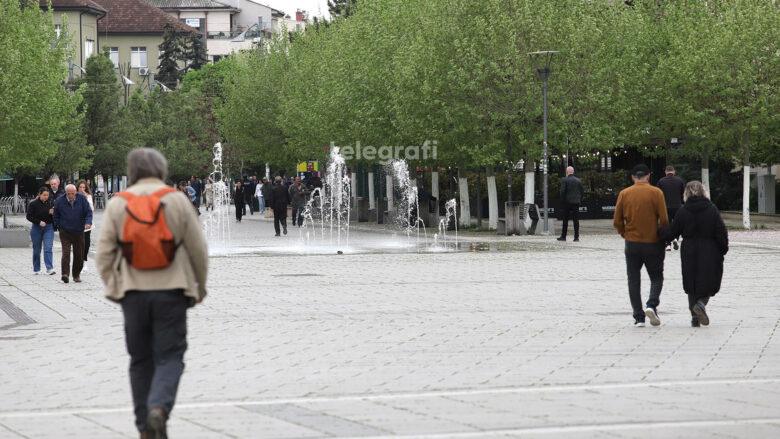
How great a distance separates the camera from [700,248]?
12867mm

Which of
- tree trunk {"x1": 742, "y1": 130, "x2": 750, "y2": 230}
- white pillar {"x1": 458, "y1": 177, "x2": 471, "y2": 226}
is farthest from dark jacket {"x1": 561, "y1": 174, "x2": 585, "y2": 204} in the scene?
white pillar {"x1": 458, "y1": 177, "x2": 471, "y2": 226}

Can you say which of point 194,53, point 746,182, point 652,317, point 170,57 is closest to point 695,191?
point 652,317

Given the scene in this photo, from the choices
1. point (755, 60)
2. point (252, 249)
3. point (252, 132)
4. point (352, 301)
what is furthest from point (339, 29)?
point (352, 301)

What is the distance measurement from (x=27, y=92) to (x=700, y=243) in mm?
31392

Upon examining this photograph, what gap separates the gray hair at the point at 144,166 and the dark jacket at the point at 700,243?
7.16 m

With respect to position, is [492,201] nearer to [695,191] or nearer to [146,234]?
[695,191]

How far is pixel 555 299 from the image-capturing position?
16.3 metres

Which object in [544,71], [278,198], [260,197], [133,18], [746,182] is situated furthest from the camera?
[133,18]

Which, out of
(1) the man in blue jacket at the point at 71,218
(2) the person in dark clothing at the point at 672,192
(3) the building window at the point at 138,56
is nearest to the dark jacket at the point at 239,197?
(2) the person in dark clothing at the point at 672,192

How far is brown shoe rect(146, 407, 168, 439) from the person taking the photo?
645 cm

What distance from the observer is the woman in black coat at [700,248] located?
12.8m

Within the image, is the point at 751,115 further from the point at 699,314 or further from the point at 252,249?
the point at 699,314

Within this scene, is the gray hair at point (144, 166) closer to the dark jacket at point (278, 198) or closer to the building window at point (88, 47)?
the dark jacket at point (278, 198)

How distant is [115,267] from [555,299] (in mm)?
10226
